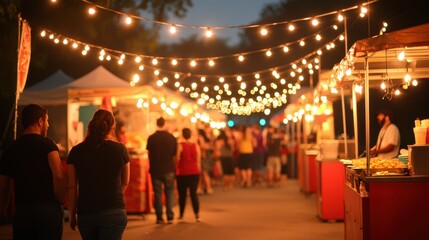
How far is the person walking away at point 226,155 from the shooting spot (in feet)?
76.2

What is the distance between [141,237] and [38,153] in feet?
18.4

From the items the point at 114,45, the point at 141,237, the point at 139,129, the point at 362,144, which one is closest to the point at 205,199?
the point at 139,129

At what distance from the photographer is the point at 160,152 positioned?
43.5ft

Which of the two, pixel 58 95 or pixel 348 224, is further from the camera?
pixel 58 95

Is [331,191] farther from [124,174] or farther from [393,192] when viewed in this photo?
[124,174]

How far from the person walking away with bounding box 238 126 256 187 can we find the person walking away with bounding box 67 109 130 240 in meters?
16.6

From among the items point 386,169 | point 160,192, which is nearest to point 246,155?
point 160,192

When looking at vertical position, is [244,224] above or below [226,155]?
below

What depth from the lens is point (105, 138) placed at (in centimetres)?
636

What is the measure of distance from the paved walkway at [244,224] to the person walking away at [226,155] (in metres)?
4.60

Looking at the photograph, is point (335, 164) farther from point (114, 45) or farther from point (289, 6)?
point (289, 6)

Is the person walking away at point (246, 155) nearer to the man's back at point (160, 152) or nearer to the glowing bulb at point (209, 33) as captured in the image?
the man's back at point (160, 152)

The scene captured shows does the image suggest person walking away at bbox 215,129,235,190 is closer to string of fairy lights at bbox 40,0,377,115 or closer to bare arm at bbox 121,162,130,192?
string of fairy lights at bbox 40,0,377,115

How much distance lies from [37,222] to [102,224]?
56 cm
